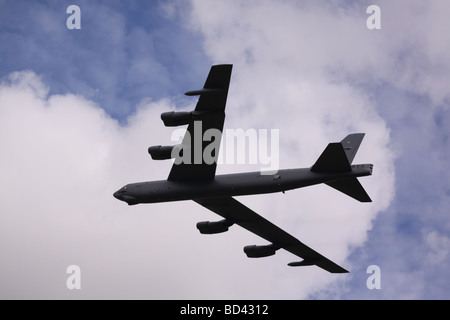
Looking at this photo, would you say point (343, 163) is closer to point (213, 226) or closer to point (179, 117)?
point (179, 117)

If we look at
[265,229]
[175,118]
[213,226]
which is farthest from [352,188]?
[175,118]

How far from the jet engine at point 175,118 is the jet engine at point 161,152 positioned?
262 cm

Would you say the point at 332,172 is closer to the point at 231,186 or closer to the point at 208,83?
the point at 231,186

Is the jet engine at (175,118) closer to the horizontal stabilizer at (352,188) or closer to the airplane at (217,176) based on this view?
the airplane at (217,176)

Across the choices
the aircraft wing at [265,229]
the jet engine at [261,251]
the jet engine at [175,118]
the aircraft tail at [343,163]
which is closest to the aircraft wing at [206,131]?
the jet engine at [175,118]

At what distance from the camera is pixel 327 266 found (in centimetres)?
4975

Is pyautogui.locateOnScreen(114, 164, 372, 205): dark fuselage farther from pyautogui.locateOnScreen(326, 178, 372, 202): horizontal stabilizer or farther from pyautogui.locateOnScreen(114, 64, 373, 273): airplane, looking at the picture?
pyautogui.locateOnScreen(326, 178, 372, 202): horizontal stabilizer

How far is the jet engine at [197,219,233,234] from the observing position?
4438 cm

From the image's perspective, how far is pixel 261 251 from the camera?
156ft

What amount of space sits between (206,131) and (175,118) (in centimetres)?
188

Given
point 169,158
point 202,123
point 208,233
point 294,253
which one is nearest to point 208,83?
point 202,123

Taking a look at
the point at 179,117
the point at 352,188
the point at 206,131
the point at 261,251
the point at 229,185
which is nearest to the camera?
the point at 179,117

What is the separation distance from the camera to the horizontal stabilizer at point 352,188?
38.1 m
